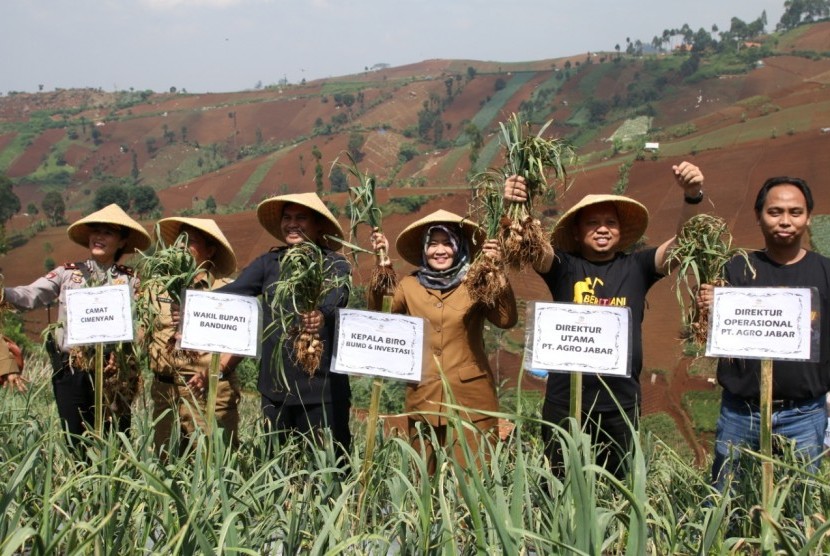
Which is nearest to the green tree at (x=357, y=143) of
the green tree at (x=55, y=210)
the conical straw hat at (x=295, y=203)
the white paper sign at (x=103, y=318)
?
the green tree at (x=55, y=210)

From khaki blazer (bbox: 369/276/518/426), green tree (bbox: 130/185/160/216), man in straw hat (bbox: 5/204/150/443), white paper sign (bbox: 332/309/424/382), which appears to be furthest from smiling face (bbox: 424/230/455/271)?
green tree (bbox: 130/185/160/216)

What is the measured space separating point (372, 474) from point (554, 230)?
1275 mm

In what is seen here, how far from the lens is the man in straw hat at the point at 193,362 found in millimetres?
3531

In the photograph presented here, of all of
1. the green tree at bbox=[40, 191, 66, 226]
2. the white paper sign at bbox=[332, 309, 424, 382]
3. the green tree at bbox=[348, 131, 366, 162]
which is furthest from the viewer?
the green tree at bbox=[348, 131, 366, 162]

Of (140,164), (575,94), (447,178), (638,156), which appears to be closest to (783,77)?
(575,94)

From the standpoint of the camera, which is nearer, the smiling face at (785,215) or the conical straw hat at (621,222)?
the smiling face at (785,215)

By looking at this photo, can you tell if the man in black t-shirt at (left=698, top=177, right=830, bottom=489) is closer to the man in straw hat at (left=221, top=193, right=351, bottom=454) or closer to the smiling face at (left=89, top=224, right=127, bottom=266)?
the man in straw hat at (left=221, top=193, right=351, bottom=454)

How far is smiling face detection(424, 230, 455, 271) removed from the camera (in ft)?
10.7

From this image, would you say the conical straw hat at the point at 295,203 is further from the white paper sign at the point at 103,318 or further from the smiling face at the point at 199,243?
the white paper sign at the point at 103,318

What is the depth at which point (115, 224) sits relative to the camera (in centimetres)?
376

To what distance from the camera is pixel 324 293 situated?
2941mm

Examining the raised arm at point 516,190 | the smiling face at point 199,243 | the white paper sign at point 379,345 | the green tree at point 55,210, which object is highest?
the raised arm at point 516,190

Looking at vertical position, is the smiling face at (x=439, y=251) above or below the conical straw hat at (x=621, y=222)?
below

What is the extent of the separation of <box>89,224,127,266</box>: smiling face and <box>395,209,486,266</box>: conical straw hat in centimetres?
140
